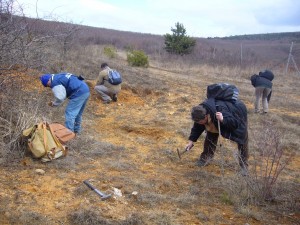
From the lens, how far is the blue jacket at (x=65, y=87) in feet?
18.0

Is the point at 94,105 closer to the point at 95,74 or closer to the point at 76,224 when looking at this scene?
the point at 95,74

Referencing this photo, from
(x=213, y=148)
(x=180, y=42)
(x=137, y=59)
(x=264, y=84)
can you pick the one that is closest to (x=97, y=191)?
(x=213, y=148)

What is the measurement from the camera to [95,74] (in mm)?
11188

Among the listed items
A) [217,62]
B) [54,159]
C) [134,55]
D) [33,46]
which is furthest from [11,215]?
[217,62]

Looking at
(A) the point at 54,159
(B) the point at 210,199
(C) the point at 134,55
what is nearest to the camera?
(B) the point at 210,199

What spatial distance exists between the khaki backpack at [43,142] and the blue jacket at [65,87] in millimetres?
798

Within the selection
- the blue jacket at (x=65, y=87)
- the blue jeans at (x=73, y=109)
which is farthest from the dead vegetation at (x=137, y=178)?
the blue jacket at (x=65, y=87)

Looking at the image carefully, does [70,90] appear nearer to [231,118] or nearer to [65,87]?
[65,87]

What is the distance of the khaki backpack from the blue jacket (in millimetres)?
798

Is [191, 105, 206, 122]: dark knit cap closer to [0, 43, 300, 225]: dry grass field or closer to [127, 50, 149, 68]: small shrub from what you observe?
[0, 43, 300, 225]: dry grass field

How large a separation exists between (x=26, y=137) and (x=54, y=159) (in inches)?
18.8

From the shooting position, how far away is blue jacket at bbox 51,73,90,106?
5.49 m

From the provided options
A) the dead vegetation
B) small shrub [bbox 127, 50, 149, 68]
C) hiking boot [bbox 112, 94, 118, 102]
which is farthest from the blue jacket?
small shrub [bbox 127, 50, 149, 68]

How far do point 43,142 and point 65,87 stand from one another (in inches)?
53.7
